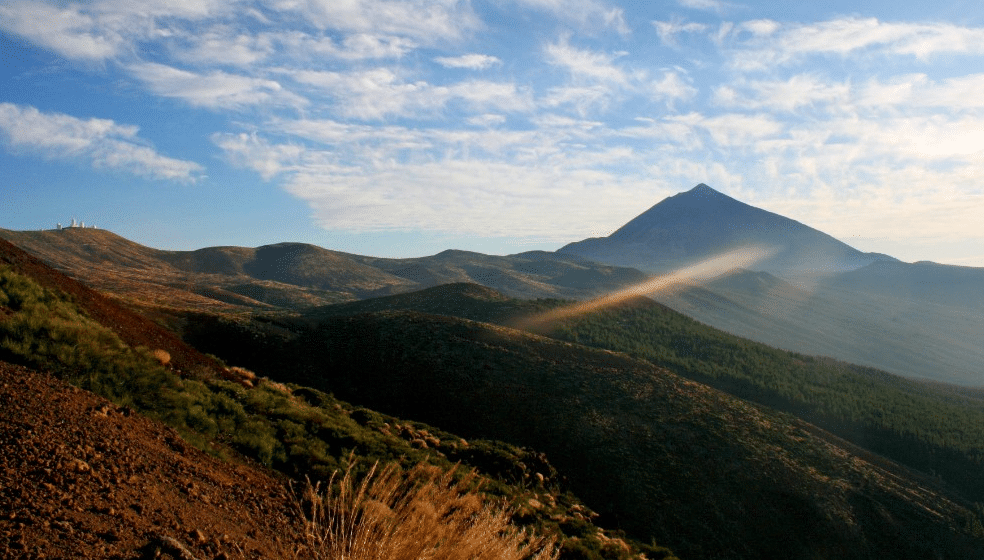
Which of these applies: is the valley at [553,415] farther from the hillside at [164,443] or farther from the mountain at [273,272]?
the mountain at [273,272]

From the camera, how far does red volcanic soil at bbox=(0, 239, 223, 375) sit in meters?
12.2

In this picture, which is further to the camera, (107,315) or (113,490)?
(107,315)

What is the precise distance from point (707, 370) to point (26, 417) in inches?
1537

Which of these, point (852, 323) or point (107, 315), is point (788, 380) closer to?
point (107, 315)

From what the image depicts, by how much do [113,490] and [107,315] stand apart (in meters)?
9.43

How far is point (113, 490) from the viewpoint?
5340mm

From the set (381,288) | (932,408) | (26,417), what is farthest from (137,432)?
(381,288)

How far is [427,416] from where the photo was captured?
21625 millimetres

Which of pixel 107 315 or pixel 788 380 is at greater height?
pixel 107 315

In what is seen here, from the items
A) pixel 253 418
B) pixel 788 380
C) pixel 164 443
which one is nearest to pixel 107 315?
pixel 253 418

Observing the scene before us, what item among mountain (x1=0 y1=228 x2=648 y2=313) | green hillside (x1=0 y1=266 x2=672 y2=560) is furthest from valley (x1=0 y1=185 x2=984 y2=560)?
mountain (x1=0 y1=228 x2=648 y2=313)

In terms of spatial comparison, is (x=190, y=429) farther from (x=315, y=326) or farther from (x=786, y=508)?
(x=315, y=326)

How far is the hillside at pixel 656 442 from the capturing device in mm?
17797

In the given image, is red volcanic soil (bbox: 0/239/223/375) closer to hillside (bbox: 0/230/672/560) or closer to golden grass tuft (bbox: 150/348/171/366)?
hillside (bbox: 0/230/672/560)
